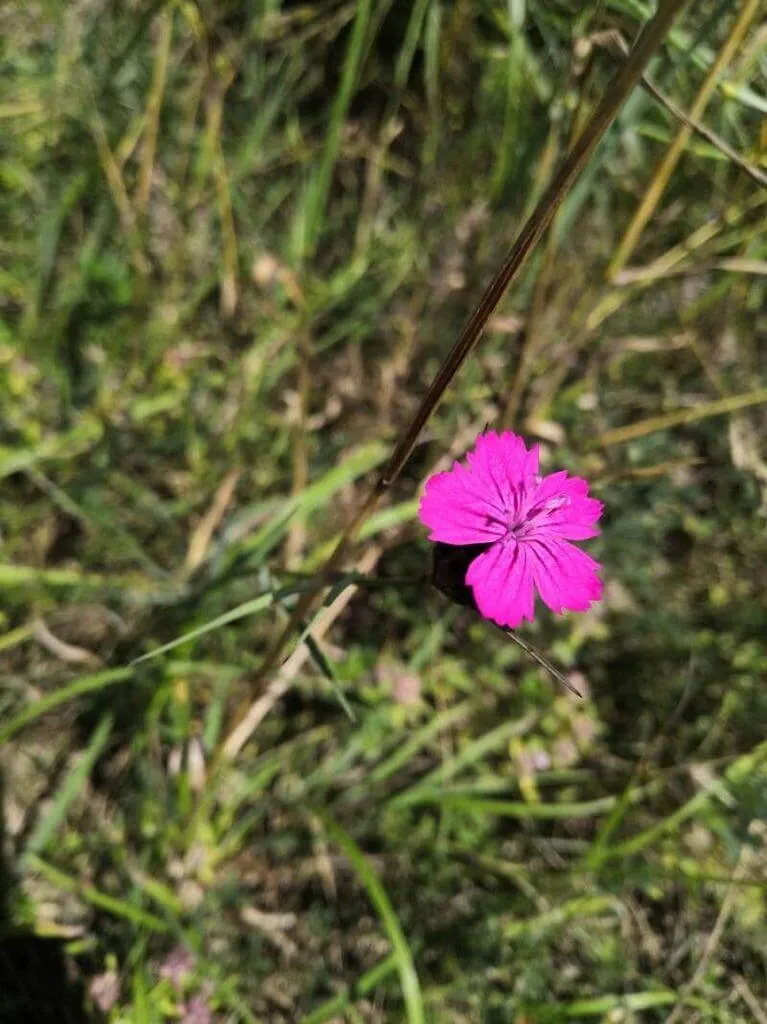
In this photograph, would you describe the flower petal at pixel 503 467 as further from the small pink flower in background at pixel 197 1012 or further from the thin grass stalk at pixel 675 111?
the small pink flower in background at pixel 197 1012

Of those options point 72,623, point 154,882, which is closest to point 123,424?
point 72,623

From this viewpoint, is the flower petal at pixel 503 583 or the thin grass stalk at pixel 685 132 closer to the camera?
the flower petal at pixel 503 583

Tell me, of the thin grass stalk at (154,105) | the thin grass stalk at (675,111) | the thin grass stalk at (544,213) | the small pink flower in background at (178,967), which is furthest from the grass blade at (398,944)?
the thin grass stalk at (154,105)

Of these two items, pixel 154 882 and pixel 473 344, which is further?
pixel 154 882

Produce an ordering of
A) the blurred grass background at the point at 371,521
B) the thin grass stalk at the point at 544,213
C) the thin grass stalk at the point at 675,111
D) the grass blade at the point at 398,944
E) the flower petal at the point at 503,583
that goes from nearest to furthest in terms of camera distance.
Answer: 1. the thin grass stalk at the point at 544,213
2. the flower petal at the point at 503,583
3. the thin grass stalk at the point at 675,111
4. the grass blade at the point at 398,944
5. the blurred grass background at the point at 371,521

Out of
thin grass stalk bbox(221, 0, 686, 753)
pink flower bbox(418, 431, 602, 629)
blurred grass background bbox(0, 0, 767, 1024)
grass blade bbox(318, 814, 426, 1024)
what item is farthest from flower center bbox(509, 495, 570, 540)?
grass blade bbox(318, 814, 426, 1024)

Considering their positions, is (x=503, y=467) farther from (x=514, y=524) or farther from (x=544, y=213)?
(x=544, y=213)

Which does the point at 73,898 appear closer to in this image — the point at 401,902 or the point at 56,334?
the point at 401,902
